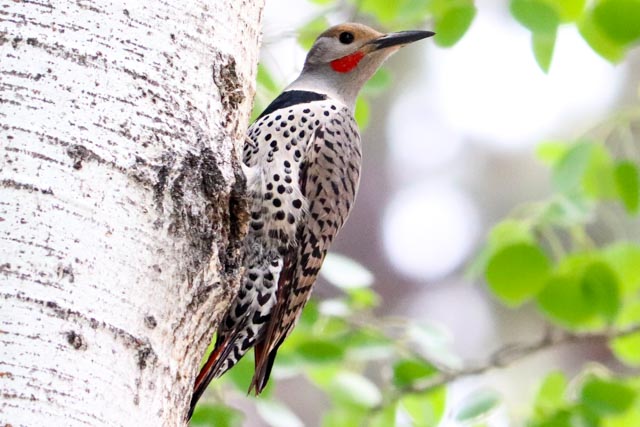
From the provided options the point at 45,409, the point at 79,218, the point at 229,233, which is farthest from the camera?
the point at 229,233

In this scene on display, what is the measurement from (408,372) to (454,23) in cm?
97

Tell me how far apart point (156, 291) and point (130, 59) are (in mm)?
340

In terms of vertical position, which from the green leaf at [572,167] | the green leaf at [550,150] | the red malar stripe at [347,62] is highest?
the red malar stripe at [347,62]

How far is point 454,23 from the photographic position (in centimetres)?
267

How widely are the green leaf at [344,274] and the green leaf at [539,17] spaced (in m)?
0.82

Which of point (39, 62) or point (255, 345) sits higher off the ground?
point (39, 62)

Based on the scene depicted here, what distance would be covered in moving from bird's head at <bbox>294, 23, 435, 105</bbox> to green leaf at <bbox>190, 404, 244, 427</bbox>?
1093 millimetres

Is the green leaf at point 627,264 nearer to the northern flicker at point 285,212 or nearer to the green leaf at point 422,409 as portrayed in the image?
the green leaf at point 422,409

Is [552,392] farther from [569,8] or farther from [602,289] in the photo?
[569,8]

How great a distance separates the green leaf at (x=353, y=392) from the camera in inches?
113

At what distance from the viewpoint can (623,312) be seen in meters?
3.09

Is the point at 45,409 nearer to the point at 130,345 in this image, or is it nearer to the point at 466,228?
the point at 130,345

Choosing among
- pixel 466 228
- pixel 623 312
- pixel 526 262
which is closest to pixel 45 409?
pixel 526 262

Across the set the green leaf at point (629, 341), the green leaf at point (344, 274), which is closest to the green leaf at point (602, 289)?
the green leaf at point (629, 341)
